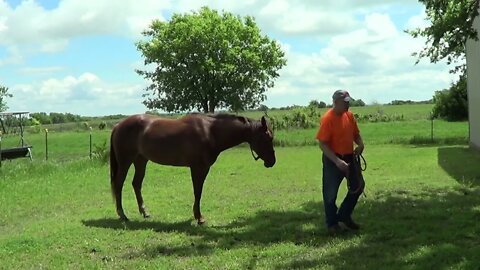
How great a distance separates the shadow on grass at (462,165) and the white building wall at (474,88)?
2.70 ft

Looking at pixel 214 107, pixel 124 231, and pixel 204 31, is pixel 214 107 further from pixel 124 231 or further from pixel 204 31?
pixel 124 231

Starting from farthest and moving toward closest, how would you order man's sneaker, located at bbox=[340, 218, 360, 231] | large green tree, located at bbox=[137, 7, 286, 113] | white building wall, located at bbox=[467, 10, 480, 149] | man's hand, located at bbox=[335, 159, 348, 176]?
1. large green tree, located at bbox=[137, 7, 286, 113]
2. white building wall, located at bbox=[467, 10, 480, 149]
3. man's sneaker, located at bbox=[340, 218, 360, 231]
4. man's hand, located at bbox=[335, 159, 348, 176]

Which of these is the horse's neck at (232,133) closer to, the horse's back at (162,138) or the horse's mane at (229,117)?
the horse's mane at (229,117)

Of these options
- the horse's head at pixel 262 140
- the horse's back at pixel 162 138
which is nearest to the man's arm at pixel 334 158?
the horse's head at pixel 262 140

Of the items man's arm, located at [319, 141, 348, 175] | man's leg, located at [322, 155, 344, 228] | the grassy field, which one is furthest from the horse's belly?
man's arm, located at [319, 141, 348, 175]

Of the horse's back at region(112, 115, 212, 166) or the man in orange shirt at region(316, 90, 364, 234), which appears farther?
the horse's back at region(112, 115, 212, 166)

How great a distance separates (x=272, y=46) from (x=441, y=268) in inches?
1799

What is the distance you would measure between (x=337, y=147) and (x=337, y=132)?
19cm

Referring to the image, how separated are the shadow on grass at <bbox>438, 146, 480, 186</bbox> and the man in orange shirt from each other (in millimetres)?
5892

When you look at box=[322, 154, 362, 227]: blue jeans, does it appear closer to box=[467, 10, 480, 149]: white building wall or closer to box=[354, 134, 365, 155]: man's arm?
box=[354, 134, 365, 155]: man's arm

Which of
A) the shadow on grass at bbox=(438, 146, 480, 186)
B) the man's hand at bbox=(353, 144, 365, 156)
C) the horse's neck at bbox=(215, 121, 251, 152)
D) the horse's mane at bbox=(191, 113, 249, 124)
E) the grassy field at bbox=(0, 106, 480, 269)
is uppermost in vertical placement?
the horse's mane at bbox=(191, 113, 249, 124)

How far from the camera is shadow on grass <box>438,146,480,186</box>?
1344 centimetres

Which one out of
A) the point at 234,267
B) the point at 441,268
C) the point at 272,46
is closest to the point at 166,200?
the point at 234,267

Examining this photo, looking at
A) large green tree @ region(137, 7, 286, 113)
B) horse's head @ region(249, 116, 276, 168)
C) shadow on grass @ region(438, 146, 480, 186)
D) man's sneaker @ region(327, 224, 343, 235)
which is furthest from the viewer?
large green tree @ region(137, 7, 286, 113)
